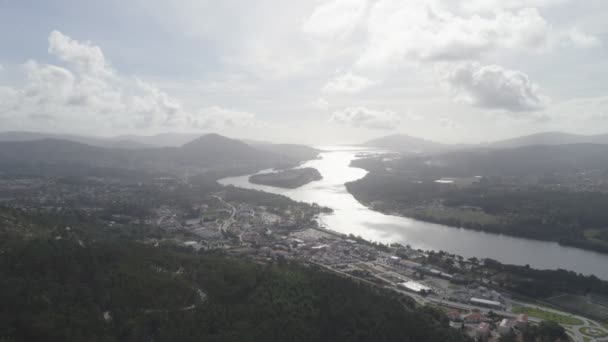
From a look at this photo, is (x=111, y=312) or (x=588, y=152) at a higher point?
(x=588, y=152)

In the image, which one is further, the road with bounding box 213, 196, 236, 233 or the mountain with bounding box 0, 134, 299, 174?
the mountain with bounding box 0, 134, 299, 174

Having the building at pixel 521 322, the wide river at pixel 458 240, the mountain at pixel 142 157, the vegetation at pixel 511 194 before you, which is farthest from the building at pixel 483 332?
the mountain at pixel 142 157

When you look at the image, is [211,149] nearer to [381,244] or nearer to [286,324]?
[381,244]

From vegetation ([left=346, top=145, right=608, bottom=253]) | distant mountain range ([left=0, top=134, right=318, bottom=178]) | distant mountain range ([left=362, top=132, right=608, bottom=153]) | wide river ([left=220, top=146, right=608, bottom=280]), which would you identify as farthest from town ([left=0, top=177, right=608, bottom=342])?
distant mountain range ([left=362, top=132, right=608, bottom=153])

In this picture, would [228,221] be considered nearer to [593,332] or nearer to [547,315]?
[547,315]

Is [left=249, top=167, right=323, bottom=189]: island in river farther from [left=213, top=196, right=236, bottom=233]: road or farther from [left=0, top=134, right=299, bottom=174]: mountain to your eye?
[left=213, top=196, right=236, bottom=233]: road

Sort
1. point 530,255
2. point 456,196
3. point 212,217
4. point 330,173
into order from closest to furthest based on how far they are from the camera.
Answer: point 530,255 < point 212,217 < point 456,196 < point 330,173

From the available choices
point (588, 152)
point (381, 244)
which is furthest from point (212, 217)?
point (588, 152)

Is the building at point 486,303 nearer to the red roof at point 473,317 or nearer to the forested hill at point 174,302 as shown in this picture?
the red roof at point 473,317
